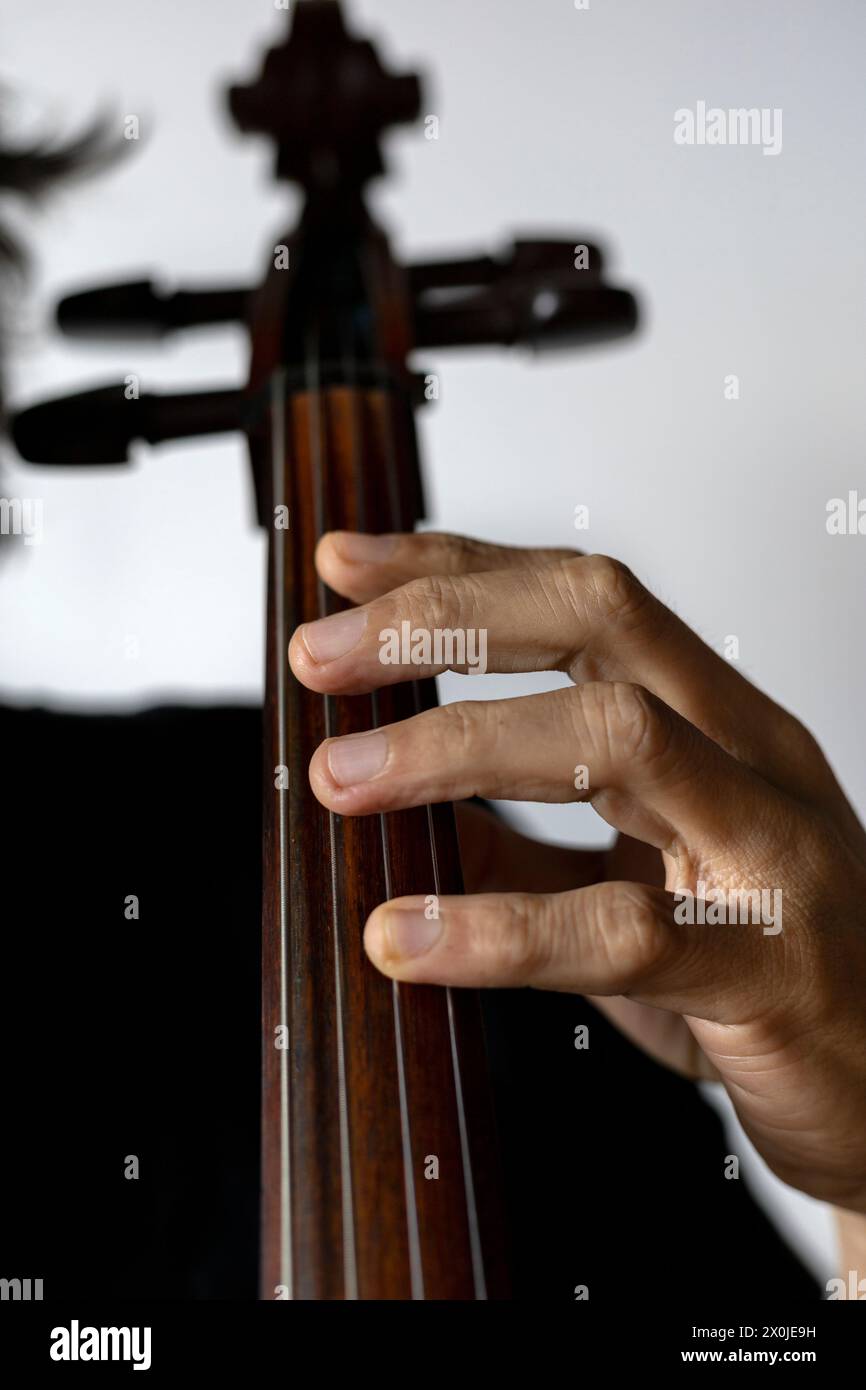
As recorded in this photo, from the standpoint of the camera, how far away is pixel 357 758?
1.14 feet

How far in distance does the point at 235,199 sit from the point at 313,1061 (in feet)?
2.92

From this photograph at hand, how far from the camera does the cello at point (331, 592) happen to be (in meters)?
0.33

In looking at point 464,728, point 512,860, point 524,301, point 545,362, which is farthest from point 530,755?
point 545,362

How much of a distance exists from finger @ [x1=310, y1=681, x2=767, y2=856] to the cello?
0.13ft

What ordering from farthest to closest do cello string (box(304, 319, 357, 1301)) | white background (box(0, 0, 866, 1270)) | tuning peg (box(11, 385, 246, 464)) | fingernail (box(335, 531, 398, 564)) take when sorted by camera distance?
white background (box(0, 0, 866, 1270)), tuning peg (box(11, 385, 246, 464)), fingernail (box(335, 531, 398, 564)), cello string (box(304, 319, 357, 1301))

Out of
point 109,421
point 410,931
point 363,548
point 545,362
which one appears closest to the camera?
point 410,931

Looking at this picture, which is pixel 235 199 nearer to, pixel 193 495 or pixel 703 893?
pixel 193 495

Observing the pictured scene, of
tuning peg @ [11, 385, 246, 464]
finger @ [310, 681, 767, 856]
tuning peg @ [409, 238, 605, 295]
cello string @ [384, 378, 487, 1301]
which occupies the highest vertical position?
tuning peg @ [409, 238, 605, 295]

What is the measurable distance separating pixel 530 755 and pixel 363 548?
0.46 ft

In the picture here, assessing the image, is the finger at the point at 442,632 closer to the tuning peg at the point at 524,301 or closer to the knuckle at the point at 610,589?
the knuckle at the point at 610,589

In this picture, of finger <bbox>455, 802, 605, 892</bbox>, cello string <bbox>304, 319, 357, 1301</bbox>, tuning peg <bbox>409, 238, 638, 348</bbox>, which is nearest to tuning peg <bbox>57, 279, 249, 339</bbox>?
tuning peg <bbox>409, 238, 638, 348</bbox>

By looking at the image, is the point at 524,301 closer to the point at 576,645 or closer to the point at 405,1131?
the point at 576,645

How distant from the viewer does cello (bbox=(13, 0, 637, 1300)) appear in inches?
12.9

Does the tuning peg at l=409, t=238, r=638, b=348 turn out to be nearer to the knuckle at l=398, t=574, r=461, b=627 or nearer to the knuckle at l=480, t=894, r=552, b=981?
the knuckle at l=398, t=574, r=461, b=627
